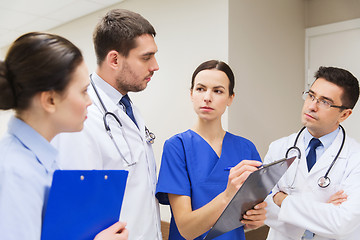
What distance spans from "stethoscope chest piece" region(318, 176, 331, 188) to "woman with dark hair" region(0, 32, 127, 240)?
941 millimetres

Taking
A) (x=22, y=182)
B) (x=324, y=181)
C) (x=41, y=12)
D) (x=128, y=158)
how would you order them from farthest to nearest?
(x=41, y=12)
(x=324, y=181)
(x=128, y=158)
(x=22, y=182)

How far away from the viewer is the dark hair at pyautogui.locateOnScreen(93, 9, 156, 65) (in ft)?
3.60

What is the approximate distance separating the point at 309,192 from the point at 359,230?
9.9 inches

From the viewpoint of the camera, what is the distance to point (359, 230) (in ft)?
4.46

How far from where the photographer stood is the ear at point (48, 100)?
0.63 m

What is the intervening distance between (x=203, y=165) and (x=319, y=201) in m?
0.56

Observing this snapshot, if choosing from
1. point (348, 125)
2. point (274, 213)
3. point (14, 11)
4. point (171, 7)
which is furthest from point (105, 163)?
point (14, 11)

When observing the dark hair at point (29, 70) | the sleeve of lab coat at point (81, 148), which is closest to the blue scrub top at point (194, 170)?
the sleeve of lab coat at point (81, 148)

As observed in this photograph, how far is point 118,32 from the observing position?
110 cm

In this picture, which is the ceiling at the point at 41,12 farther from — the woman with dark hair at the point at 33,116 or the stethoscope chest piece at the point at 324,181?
the woman with dark hair at the point at 33,116

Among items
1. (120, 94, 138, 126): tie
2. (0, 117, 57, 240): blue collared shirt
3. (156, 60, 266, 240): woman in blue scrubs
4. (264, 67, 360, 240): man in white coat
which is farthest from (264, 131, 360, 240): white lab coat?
(0, 117, 57, 240): blue collared shirt

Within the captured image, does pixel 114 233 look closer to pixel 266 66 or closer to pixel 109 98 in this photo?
pixel 109 98

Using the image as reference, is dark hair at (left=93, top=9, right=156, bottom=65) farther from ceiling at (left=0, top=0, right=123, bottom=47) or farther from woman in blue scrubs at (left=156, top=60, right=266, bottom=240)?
ceiling at (left=0, top=0, right=123, bottom=47)

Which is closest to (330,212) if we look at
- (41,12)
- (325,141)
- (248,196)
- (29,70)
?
(325,141)
